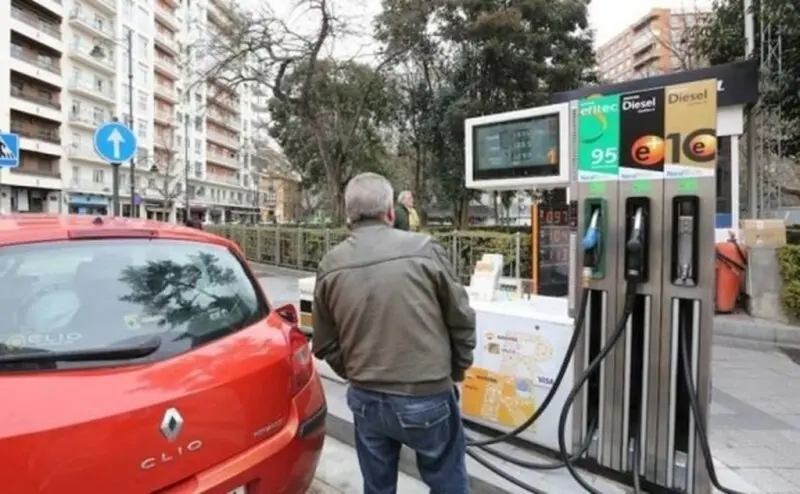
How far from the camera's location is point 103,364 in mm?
1771

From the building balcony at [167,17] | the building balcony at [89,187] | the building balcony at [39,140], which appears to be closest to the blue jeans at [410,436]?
the building balcony at [39,140]

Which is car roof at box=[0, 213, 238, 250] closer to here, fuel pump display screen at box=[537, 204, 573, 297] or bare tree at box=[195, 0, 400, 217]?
fuel pump display screen at box=[537, 204, 573, 297]

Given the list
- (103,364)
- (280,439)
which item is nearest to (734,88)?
(280,439)

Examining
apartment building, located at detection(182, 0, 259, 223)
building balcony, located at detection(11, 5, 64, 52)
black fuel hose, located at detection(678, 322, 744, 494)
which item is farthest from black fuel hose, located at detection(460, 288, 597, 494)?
apartment building, located at detection(182, 0, 259, 223)

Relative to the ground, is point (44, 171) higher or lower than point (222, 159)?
lower

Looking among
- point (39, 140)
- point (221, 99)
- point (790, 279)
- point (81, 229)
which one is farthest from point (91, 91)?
point (81, 229)

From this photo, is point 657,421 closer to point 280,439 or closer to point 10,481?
point 280,439

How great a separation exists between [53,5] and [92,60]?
15.2 feet

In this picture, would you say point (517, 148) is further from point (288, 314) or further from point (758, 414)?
point (758, 414)

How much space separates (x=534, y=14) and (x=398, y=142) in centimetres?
703

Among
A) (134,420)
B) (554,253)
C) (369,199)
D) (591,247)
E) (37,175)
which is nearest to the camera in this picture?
(134,420)

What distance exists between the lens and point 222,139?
223ft

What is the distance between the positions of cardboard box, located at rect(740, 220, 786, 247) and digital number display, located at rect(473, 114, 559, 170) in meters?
3.82

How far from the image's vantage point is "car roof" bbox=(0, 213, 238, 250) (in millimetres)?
1982
